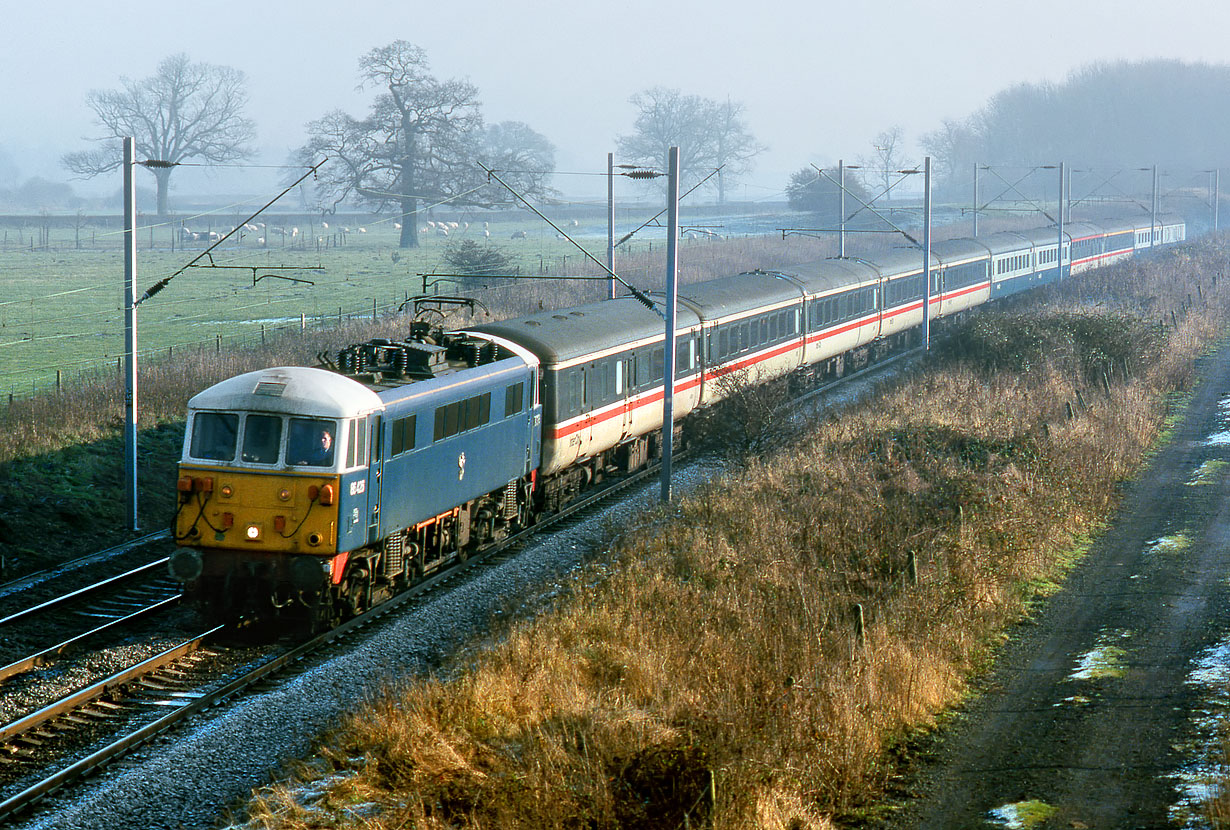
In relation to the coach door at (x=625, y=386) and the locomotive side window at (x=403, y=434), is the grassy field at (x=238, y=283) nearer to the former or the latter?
the coach door at (x=625, y=386)

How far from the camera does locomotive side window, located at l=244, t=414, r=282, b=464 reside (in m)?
14.7

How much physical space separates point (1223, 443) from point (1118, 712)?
56.4 feet

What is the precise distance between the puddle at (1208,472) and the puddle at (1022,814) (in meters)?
15.1

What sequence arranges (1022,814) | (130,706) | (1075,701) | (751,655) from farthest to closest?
(130,706), (751,655), (1075,701), (1022,814)

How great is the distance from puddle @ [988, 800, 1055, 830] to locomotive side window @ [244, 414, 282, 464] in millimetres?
8673

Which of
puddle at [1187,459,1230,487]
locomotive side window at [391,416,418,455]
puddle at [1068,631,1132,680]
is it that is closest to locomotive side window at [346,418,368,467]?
locomotive side window at [391,416,418,455]

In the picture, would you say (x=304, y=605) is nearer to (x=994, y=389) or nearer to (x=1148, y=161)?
(x=994, y=389)

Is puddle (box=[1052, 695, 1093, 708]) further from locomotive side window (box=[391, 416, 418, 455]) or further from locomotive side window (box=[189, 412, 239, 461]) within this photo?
locomotive side window (box=[189, 412, 239, 461])

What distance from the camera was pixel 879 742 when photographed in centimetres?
1131

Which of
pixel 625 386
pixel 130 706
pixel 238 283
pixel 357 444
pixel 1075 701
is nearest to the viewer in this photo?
pixel 1075 701

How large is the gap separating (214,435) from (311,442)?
1223mm

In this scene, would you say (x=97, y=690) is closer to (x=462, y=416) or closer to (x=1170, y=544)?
(x=462, y=416)

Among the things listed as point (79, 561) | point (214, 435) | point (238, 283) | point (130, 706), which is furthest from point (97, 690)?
point (238, 283)

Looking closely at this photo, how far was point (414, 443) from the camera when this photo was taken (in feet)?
53.1
